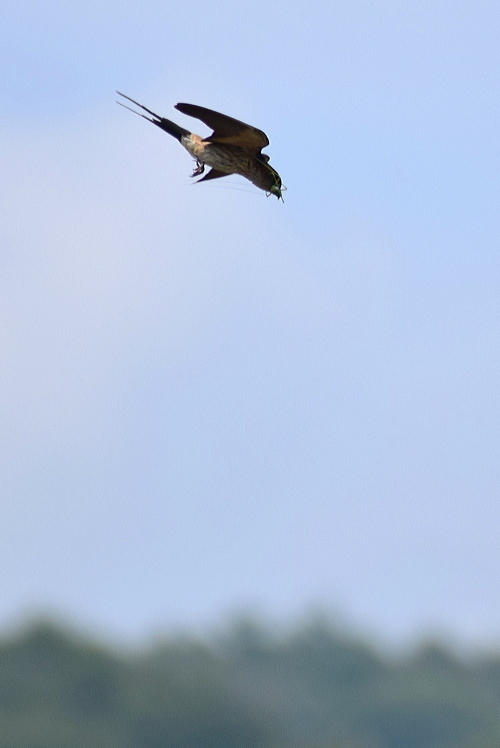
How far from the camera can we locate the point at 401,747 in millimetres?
12211

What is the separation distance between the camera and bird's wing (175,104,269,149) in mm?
4934

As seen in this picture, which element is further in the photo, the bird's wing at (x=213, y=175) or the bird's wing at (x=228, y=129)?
the bird's wing at (x=213, y=175)

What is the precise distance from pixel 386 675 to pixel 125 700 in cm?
252

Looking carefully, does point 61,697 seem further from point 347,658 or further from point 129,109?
point 129,109

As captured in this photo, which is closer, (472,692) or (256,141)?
(256,141)

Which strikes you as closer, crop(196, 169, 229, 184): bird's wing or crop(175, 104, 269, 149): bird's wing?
crop(175, 104, 269, 149): bird's wing

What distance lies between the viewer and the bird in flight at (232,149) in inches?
196

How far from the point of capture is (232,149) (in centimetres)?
510

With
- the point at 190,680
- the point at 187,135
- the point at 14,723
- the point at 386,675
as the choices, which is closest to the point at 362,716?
the point at 386,675

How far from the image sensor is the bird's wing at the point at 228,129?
16.2 feet

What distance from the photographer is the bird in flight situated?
4969mm

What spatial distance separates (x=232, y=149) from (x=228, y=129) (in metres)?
0.13

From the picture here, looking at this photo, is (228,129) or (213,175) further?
(213,175)

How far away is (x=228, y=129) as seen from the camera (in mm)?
4984
